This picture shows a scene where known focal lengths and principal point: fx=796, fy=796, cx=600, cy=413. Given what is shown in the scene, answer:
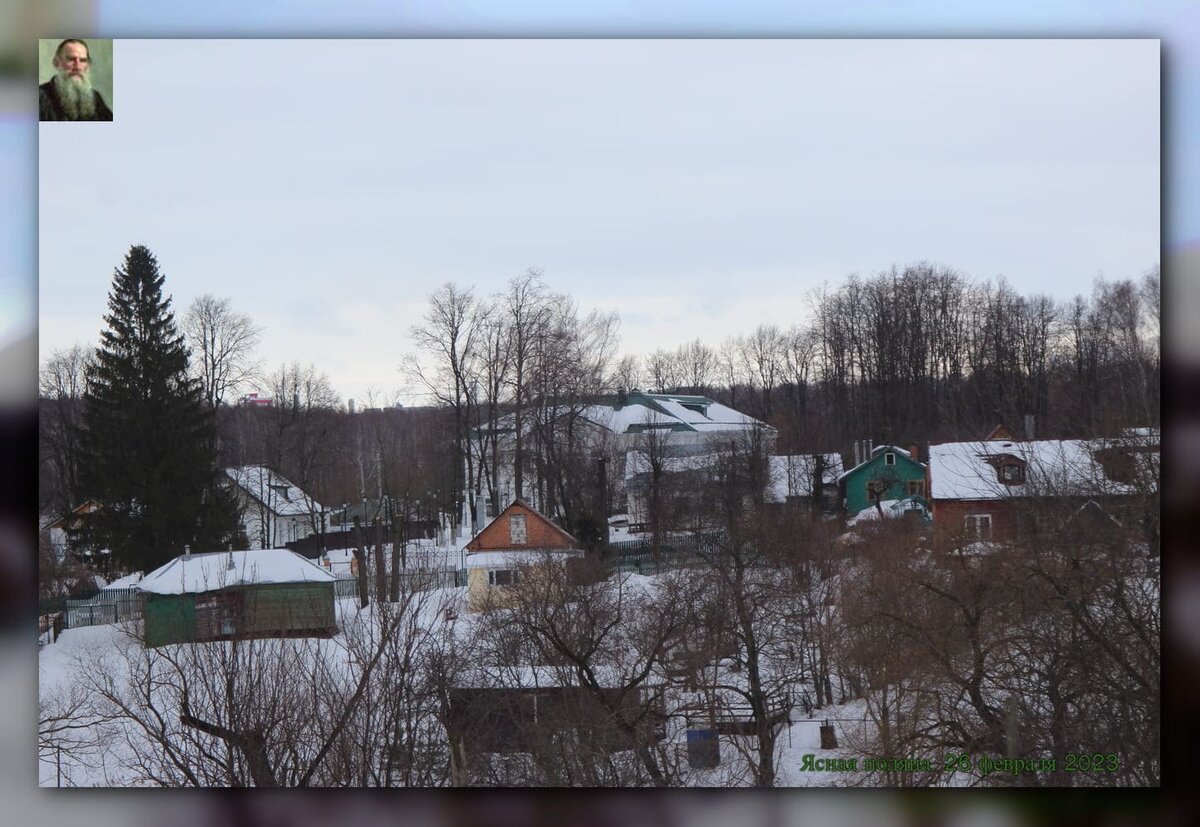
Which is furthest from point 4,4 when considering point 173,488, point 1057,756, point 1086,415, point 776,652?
point 1057,756

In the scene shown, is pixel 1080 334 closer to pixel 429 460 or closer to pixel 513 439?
pixel 513 439

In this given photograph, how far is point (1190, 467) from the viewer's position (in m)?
2.02

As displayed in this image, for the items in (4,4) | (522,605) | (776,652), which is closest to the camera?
(4,4)

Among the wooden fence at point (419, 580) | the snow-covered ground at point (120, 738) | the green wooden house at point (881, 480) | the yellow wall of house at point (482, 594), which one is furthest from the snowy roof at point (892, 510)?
the wooden fence at point (419, 580)

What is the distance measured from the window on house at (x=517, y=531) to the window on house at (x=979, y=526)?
1.35 metres

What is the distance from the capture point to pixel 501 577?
8.69ft

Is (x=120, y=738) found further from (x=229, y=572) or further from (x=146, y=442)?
(x=146, y=442)

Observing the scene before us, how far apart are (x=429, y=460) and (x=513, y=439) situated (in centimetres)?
29

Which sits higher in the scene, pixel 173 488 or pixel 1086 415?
pixel 1086 415

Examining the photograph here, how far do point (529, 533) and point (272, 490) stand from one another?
0.82 meters

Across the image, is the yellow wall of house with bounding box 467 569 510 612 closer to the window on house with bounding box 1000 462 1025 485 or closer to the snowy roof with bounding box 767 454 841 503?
the snowy roof with bounding box 767 454 841 503

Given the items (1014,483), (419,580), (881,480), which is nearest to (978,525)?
(1014,483)

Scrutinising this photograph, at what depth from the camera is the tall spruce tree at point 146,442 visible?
2.25 meters

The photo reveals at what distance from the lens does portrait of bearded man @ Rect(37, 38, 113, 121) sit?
2016 mm
